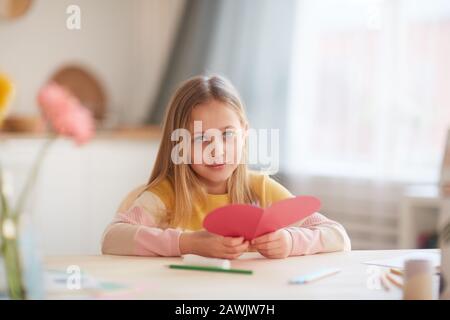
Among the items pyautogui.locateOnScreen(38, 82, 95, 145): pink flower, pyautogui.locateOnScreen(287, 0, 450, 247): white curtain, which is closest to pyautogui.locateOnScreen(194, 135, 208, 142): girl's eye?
pyautogui.locateOnScreen(38, 82, 95, 145): pink flower

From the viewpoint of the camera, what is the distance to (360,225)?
2793 mm

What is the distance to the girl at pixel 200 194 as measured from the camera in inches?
39.1

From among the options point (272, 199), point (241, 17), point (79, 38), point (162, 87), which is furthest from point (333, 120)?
point (272, 199)

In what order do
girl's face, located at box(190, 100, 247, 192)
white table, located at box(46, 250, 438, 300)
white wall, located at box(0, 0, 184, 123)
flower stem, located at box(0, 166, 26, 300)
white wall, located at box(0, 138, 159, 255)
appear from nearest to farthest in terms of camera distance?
flower stem, located at box(0, 166, 26, 300)
white table, located at box(46, 250, 438, 300)
girl's face, located at box(190, 100, 247, 192)
white wall, located at box(0, 138, 159, 255)
white wall, located at box(0, 0, 184, 123)

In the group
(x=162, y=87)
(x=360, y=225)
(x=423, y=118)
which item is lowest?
(x=360, y=225)

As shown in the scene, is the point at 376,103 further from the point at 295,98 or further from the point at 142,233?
the point at 142,233

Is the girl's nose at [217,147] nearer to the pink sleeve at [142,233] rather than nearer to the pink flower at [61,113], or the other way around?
the pink sleeve at [142,233]

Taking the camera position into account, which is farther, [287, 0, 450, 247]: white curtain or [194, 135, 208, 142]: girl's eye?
[287, 0, 450, 247]: white curtain

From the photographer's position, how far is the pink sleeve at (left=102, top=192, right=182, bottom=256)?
3.27 ft

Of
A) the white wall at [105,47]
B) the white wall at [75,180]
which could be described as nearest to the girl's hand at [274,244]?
the white wall at [75,180]

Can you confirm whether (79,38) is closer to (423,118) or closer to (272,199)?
(423,118)

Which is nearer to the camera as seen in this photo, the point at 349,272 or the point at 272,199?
the point at 349,272

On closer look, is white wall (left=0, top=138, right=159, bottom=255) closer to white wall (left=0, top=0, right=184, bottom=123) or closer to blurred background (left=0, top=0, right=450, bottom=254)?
blurred background (left=0, top=0, right=450, bottom=254)

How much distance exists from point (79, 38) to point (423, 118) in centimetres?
161
